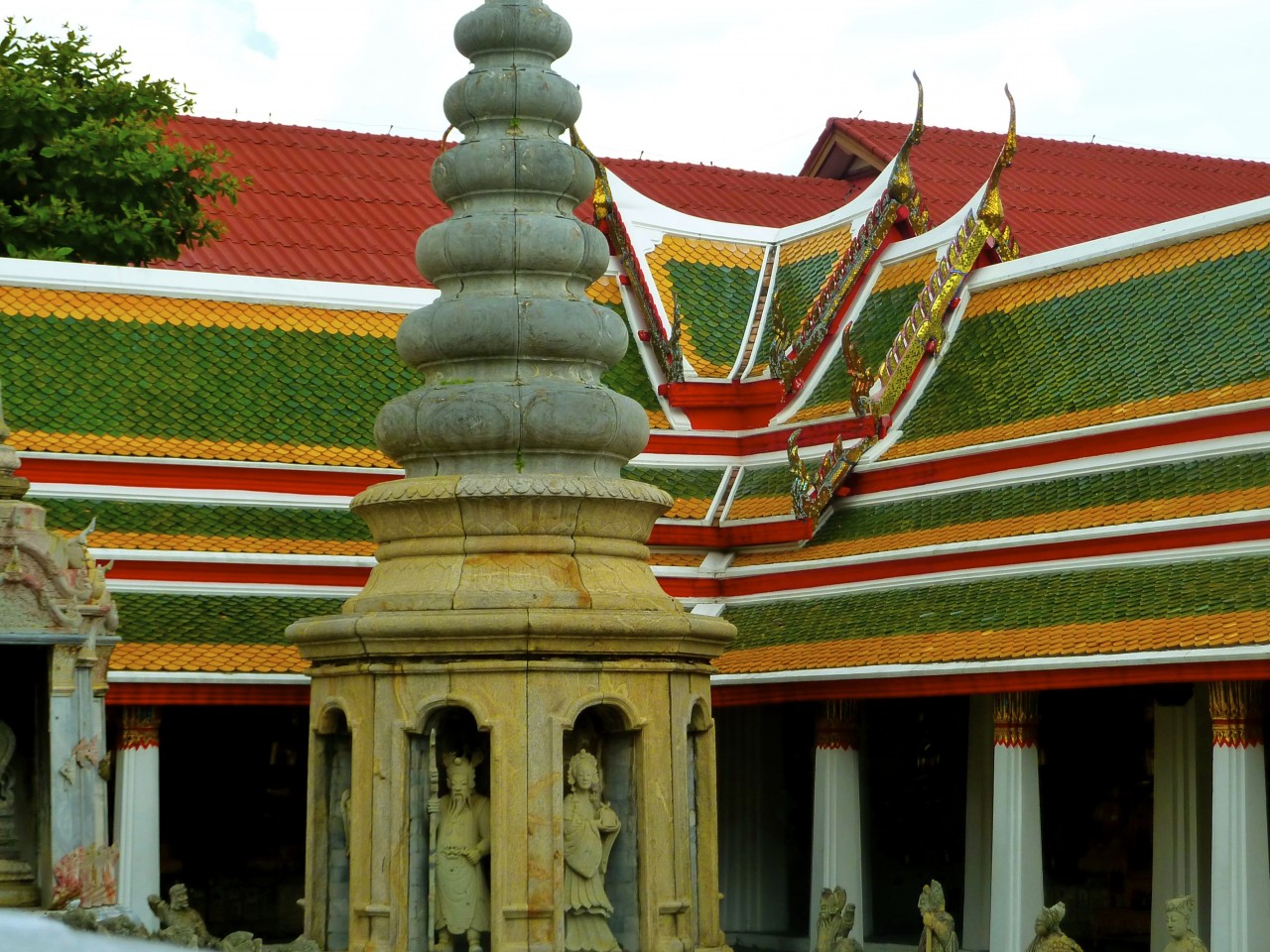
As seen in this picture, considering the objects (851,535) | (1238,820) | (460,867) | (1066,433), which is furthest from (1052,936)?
(851,535)

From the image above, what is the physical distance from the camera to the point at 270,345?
21188 millimetres

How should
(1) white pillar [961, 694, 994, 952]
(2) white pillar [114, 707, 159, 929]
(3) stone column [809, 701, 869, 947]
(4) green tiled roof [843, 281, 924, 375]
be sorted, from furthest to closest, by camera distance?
(4) green tiled roof [843, 281, 924, 375]
(1) white pillar [961, 694, 994, 952]
(3) stone column [809, 701, 869, 947]
(2) white pillar [114, 707, 159, 929]

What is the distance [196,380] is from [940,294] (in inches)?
267

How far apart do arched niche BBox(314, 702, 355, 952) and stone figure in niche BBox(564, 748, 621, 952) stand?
3.70 feet

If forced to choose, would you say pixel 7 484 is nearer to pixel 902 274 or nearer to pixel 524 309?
pixel 524 309

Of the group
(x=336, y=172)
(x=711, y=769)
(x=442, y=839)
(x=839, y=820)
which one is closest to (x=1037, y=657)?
(x=839, y=820)

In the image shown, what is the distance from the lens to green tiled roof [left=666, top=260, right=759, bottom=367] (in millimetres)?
23344

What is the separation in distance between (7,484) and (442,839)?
4.75 meters

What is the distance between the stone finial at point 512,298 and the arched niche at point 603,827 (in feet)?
4.16

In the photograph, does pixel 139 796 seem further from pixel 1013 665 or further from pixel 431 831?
pixel 431 831

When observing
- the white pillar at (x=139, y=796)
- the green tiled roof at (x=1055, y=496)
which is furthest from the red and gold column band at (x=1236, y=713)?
the white pillar at (x=139, y=796)

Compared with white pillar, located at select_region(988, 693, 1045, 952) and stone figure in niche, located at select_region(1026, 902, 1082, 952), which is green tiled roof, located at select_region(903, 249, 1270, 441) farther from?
stone figure in niche, located at select_region(1026, 902, 1082, 952)

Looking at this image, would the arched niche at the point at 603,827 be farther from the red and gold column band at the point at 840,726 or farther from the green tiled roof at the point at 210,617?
the red and gold column band at the point at 840,726

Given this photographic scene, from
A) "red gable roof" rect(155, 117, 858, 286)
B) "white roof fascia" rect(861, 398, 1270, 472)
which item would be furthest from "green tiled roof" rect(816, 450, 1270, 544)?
"red gable roof" rect(155, 117, 858, 286)
